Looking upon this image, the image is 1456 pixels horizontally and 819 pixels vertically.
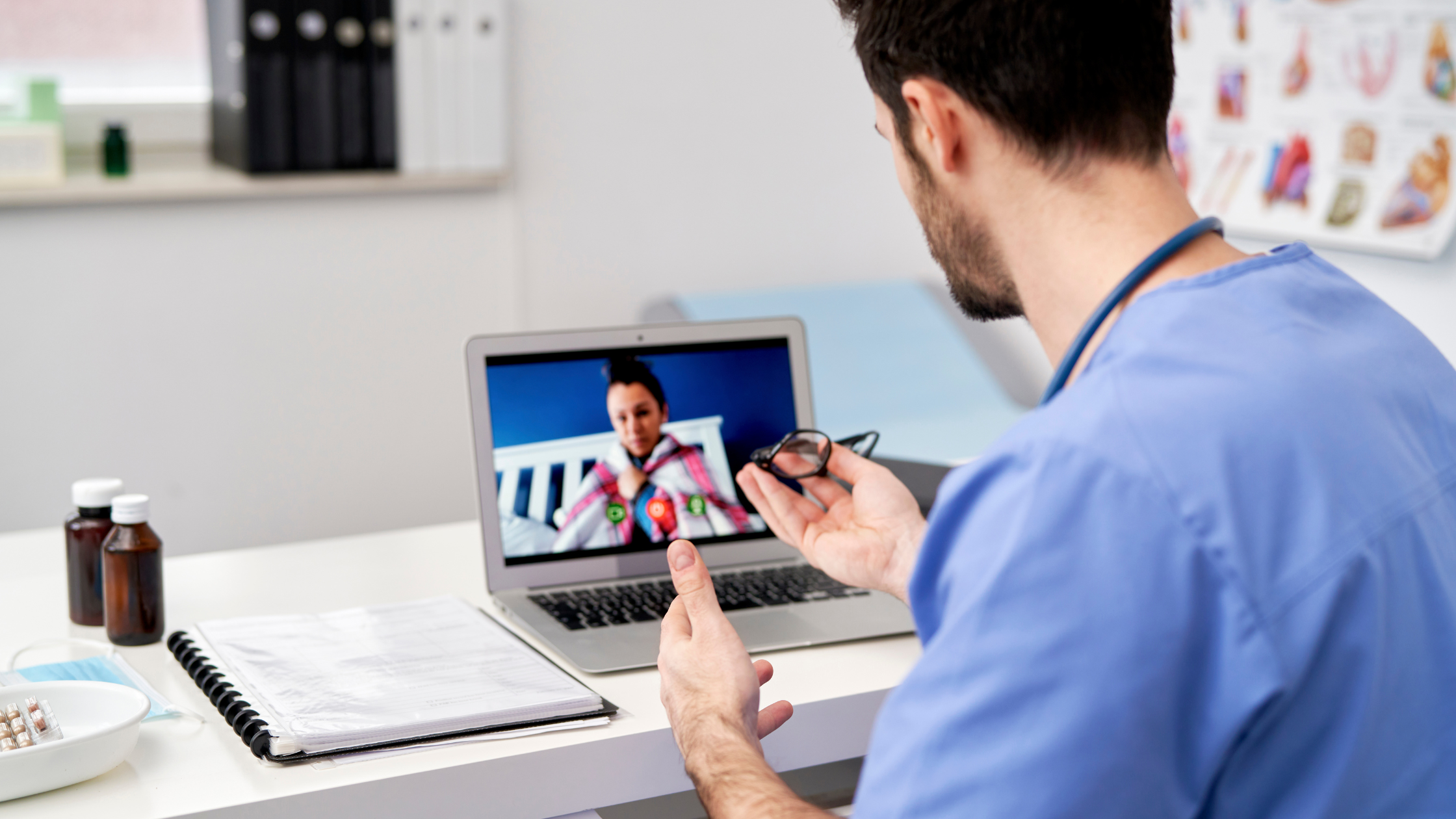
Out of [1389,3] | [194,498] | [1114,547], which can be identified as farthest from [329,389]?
[1114,547]

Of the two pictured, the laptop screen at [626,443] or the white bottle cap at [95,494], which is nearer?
the white bottle cap at [95,494]

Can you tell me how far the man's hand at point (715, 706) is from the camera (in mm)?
855

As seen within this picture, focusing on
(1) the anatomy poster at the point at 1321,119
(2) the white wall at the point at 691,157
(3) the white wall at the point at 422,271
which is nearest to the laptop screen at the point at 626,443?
(1) the anatomy poster at the point at 1321,119

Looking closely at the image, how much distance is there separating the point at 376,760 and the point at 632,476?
1.52 feet

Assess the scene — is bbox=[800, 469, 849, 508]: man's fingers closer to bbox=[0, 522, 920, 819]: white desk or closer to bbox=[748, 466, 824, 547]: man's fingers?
bbox=[748, 466, 824, 547]: man's fingers

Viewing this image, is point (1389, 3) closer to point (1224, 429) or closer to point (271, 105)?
point (1224, 429)

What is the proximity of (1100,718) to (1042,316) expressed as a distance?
303mm

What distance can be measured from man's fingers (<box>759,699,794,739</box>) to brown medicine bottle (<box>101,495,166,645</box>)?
1.89ft

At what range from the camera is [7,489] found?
2.45 meters

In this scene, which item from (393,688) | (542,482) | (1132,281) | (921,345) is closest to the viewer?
(1132,281)

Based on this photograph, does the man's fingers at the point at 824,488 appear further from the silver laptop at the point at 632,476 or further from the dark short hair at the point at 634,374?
the dark short hair at the point at 634,374

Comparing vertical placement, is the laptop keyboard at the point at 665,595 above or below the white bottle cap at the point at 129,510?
below

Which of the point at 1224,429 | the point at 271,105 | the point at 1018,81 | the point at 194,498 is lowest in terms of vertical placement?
the point at 194,498

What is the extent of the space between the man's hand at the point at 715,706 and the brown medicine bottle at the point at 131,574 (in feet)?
1.63
